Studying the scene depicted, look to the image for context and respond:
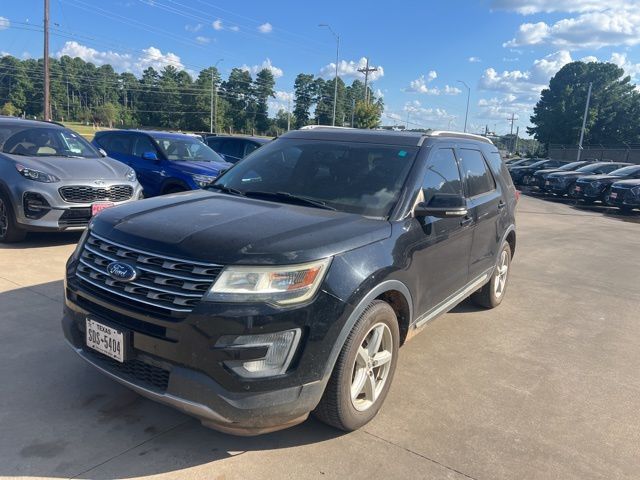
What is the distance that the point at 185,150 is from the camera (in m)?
9.87

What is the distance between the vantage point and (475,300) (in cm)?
573

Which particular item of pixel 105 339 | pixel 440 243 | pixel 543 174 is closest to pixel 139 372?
pixel 105 339

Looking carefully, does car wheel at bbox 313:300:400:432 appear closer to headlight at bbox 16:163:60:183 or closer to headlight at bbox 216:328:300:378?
headlight at bbox 216:328:300:378

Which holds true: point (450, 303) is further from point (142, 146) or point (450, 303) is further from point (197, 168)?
point (142, 146)

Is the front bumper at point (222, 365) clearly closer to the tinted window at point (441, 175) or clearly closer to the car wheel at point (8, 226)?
the tinted window at point (441, 175)

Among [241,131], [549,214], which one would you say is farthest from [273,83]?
[549,214]

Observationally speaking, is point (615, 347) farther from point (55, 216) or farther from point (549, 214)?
point (549, 214)

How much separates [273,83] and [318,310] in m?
111

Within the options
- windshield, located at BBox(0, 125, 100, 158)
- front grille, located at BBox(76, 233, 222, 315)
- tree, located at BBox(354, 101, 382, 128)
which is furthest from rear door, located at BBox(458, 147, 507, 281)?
tree, located at BBox(354, 101, 382, 128)

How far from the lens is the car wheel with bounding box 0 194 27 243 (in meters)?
6.57

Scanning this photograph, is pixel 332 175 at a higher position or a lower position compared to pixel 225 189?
higher

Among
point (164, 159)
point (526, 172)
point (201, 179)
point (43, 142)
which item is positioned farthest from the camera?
point (526, 172)

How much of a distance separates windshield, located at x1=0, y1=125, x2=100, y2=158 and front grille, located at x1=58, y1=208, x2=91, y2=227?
4.30ft

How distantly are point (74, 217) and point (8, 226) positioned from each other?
2.81 feet
